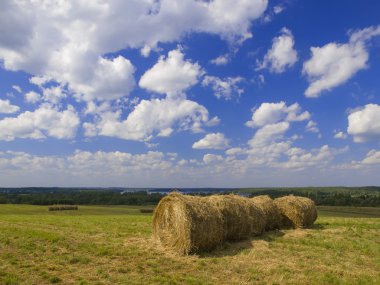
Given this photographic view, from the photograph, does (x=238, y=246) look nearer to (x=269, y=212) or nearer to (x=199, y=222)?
(x=199, y=222)

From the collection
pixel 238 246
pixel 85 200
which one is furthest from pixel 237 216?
pixel 85 200

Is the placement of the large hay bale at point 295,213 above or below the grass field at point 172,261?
above

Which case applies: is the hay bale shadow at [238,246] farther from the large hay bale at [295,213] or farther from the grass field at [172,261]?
the large hay bale at [295,213]

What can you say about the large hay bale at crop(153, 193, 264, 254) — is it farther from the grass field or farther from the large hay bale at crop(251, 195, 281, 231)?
the large hay bale at crop(251, 195, 281, 231)

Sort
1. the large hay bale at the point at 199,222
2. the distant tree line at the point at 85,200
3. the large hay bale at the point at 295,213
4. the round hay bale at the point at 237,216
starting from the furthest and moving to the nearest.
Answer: the distant tree line at the point at 85,200, the large hay bale at the point at 295,213, the round hay bale at the point at 237,216, the large hay bale at the point at 199,222

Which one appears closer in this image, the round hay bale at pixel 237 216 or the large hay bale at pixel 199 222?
the large hay bale at pixel 199 222

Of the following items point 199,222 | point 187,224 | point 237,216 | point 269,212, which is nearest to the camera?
point 187,224

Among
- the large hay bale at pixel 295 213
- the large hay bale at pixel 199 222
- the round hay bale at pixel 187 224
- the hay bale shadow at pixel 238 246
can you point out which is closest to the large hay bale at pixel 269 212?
the large hay bale at pixel 295 213

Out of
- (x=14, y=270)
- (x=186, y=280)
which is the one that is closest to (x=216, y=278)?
(x=186, y=280)

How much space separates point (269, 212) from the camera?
19.9m

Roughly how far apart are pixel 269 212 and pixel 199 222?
7009 millimetres

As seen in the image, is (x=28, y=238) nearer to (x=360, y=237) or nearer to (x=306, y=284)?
(x=306, y=284)

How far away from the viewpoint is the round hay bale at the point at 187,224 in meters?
13.6

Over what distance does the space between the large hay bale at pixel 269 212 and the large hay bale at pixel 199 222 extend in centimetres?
245
